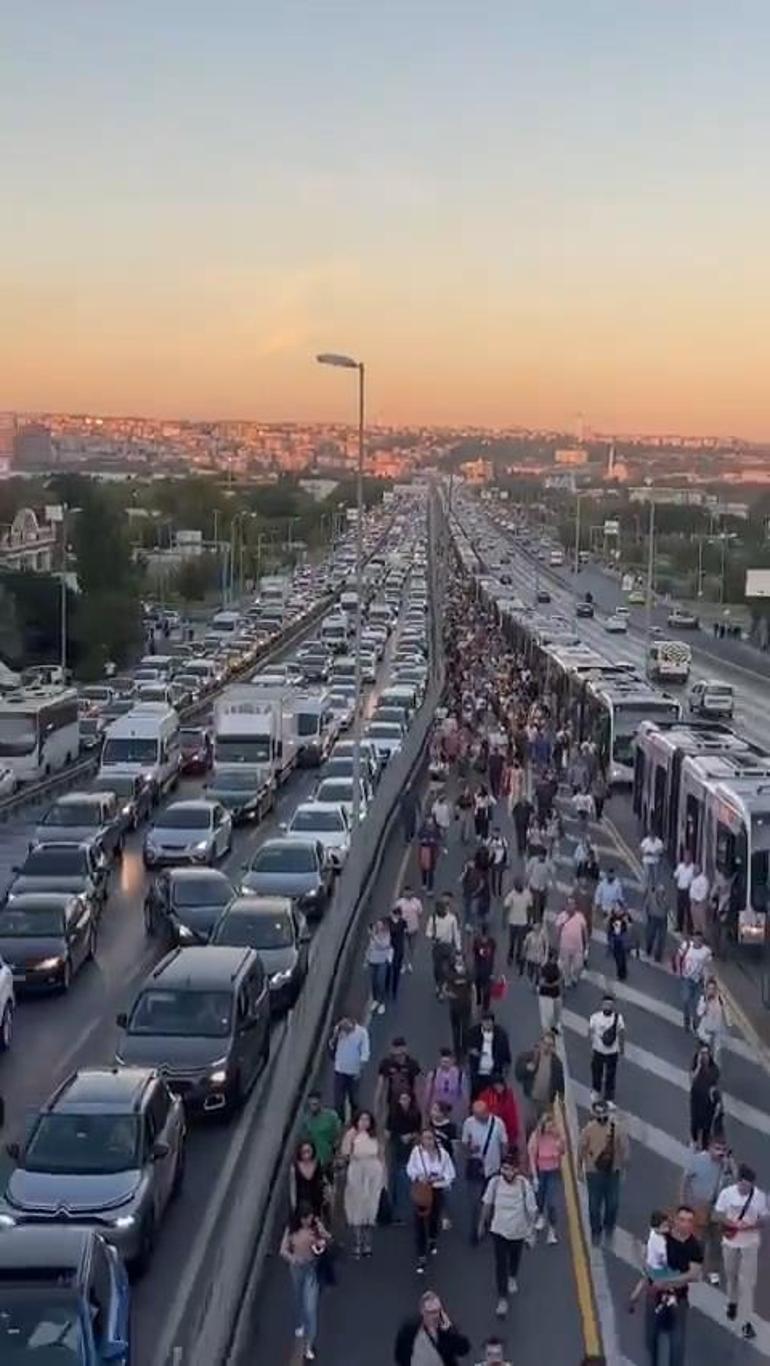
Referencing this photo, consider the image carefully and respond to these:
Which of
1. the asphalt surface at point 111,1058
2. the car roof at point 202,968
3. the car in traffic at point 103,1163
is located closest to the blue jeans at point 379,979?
Result: the asphalt surface at point 111,1058

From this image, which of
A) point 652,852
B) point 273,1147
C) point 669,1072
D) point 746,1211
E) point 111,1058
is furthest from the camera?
point 652,852

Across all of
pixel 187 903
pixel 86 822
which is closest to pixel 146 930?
pixel 187 903

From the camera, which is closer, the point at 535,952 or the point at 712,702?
the point at 535,952

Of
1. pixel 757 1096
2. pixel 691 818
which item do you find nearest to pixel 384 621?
pixel 691 818

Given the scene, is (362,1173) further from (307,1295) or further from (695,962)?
(695,962)

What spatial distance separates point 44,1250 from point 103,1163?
3020mm

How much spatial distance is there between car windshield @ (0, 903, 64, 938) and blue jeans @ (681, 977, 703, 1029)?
7.11 metres

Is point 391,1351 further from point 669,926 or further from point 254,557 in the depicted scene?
point 254,557

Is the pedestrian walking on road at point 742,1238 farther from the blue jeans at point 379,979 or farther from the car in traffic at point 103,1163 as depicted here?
the blue jeans at point 379,979

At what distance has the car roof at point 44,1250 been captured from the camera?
9578mm

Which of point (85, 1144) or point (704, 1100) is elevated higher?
point (85, 1144)

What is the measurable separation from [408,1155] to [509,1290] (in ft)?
4.40

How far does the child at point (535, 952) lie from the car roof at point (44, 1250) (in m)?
9.81

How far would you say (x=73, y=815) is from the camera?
30562 mm
